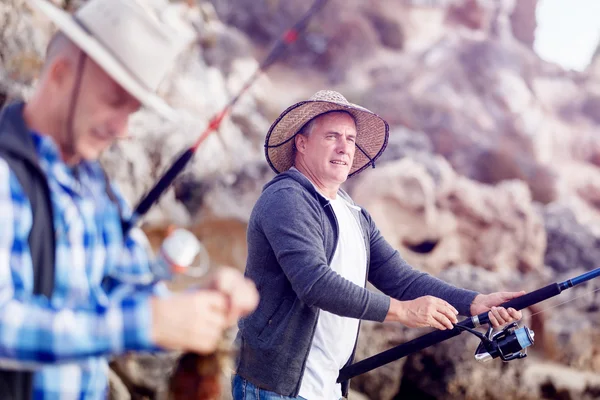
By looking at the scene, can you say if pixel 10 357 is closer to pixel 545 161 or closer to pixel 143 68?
pixel 143 68

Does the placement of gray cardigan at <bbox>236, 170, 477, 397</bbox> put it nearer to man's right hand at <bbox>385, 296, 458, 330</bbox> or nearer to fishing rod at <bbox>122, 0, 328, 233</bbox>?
man's right hand at <bbox>385, 296, 458, 330</bbox>

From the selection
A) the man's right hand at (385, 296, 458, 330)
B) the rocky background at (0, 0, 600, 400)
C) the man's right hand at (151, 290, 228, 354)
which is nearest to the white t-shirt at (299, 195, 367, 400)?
the man's right hand at (385, 296, 458, 330)

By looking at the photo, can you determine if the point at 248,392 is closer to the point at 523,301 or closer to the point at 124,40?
the point at 523,301

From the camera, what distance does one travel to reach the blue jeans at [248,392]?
2.31 metres

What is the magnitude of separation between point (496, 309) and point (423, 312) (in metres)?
0.50

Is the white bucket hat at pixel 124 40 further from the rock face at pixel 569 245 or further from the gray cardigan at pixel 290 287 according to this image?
the rock face at pixel 569 245

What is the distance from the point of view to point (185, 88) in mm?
12125

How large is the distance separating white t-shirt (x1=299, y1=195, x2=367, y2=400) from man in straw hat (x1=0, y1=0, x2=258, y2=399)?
1.05 m

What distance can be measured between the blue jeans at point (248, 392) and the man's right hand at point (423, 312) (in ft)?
1.77

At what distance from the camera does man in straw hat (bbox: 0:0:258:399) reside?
1.12m

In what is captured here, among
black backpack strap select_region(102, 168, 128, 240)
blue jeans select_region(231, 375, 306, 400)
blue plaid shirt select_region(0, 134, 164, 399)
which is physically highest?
black backpack strap select_region(102, 168, 128, 240)

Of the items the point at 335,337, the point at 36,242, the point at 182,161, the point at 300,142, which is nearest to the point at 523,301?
the point at 335,337

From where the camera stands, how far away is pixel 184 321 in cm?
115

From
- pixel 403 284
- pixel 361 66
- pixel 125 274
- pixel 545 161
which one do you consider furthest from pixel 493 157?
pixel 125 274
